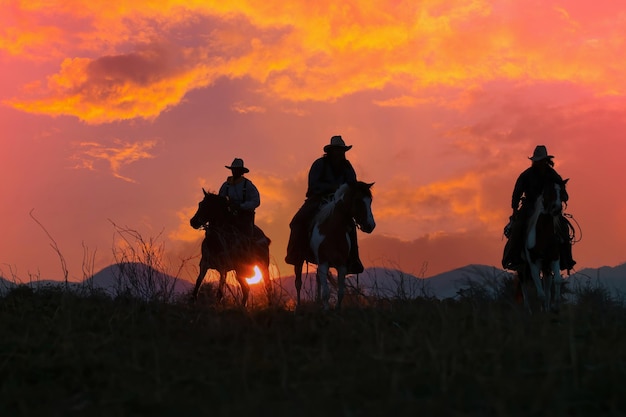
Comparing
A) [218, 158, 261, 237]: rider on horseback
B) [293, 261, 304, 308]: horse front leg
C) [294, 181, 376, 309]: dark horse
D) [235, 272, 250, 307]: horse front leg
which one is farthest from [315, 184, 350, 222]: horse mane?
[235, 272, 250, 307]: horse front leg

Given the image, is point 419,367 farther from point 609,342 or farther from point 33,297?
point 33,297

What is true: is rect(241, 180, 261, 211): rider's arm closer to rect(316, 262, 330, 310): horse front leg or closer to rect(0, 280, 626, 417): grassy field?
rect(316, 262, 330, 310): horse front leg

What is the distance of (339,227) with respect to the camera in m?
13.3

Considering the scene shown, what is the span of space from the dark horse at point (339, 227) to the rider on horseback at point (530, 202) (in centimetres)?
307

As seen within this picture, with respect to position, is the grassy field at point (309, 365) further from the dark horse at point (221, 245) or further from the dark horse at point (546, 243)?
the dark horse at point (221, 245)

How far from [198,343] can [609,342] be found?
453 cm

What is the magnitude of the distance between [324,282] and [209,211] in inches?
125

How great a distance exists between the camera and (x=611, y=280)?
53.1 feet

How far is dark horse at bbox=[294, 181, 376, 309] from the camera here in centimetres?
1276

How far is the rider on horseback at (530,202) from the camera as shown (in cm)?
1409

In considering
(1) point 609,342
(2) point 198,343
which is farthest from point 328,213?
(1) point 609,342

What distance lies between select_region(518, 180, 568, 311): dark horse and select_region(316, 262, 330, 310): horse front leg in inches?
135

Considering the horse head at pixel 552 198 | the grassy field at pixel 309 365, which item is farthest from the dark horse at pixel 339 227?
the horse head at pixel 552 198

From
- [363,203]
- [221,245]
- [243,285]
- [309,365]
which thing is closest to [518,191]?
[363,203]
